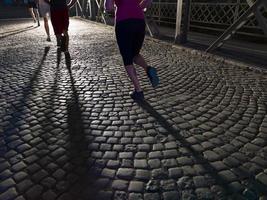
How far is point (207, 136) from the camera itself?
9.72 feet

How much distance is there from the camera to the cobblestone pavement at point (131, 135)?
2.22 m

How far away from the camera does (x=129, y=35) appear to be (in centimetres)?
362

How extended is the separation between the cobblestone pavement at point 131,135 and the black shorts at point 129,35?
28.4 inches

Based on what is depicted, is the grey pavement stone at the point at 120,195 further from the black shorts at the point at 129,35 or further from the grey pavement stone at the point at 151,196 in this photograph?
the black shorts at the point at 129,35

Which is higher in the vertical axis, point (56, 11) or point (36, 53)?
point (56, 11)

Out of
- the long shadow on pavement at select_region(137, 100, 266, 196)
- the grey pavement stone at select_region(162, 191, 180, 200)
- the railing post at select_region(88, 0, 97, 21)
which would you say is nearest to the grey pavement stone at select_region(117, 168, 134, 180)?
the grey pavement stone at select_region(162, 191, 180, 200)

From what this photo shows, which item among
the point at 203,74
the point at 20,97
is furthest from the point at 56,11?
the point at 203,74

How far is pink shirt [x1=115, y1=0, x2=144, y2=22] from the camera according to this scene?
3535 millimetres

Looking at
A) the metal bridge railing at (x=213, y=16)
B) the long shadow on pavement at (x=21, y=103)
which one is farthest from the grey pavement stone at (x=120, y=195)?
the metal bridge railing at (x=213, y=16)

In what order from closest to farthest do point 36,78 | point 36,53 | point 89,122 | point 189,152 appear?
point 189,152, point 89,122, point 36,78, point 36,53

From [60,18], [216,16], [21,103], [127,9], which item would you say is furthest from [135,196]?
[216,16]

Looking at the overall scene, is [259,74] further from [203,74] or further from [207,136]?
[207,136]

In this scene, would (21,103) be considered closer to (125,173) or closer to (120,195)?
(125,173)

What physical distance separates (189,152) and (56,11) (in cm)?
510
